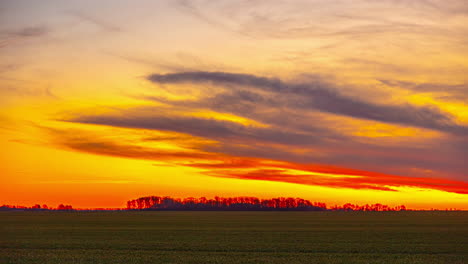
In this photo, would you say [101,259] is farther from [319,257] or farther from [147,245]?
[319,257]

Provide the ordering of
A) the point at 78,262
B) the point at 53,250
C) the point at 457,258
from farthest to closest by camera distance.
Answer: the point at 53,250 < the point at 457,258 < the point at 78,262

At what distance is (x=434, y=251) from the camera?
41.1 m

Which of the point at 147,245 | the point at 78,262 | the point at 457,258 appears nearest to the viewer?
the point at 78,262

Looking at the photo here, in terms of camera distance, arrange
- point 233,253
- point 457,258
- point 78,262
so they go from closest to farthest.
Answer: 1. point 78,262
2. point 457,258
3. point 233,253

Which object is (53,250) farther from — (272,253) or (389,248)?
(389,248)

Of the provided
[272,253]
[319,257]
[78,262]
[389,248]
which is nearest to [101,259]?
[78,262]

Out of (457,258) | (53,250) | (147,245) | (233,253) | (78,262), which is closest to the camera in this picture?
(78,262)

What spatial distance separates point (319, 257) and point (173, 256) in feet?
34.0

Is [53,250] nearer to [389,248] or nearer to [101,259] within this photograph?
[101,259]

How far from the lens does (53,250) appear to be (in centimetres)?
4097

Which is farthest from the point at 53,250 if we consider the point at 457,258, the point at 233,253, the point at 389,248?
the point at 457,258

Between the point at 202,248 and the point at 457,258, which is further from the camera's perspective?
the point at 202,248

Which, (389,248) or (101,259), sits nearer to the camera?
(101,259)

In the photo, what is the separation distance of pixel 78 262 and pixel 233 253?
11421 millimetres
